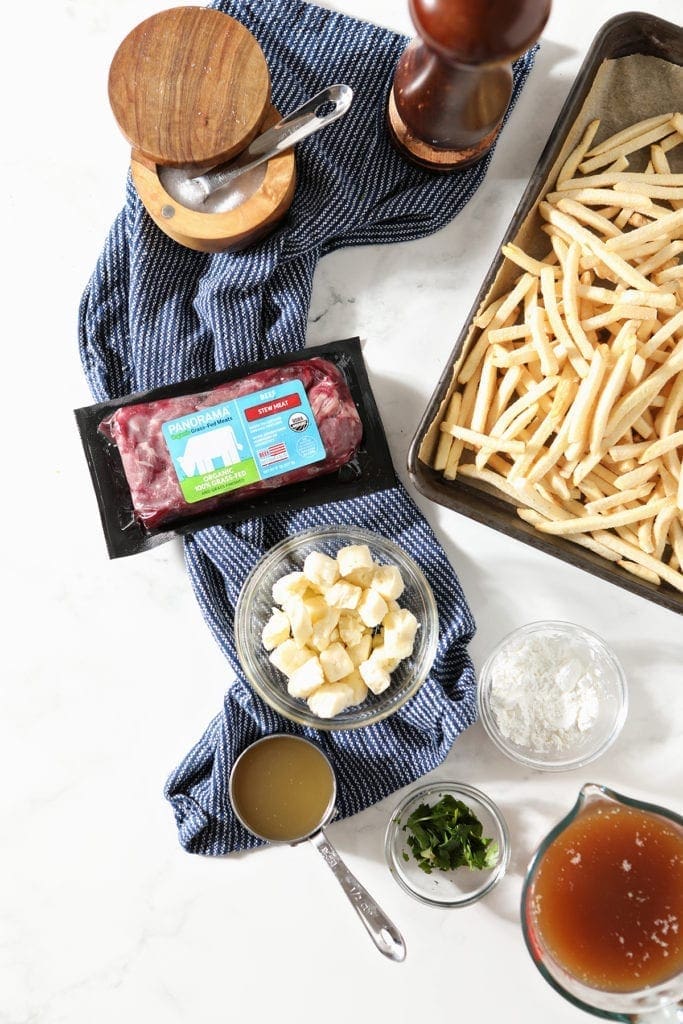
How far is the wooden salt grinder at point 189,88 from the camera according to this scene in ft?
6.39

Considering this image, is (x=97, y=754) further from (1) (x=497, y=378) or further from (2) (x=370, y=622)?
(1) (x=497, y=378)

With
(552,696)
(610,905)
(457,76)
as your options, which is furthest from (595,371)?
(610,905)

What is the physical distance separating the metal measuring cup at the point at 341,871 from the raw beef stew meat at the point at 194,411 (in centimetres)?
61

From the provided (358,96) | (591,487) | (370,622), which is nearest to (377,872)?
(370,622)

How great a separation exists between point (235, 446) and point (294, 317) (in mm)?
369

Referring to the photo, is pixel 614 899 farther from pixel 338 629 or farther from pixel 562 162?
pixel 562 162

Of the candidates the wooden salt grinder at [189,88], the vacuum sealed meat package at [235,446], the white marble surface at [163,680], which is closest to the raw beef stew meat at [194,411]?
the vacuum sealed meat package at [235,446]

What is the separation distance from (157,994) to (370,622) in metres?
1.16

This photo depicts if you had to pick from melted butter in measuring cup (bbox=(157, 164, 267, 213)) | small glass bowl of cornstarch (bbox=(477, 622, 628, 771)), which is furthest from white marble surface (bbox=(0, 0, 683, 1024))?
melted butter in measuring cup (bbox=(157, 164, 267, 213))

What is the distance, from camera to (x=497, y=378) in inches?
80.6

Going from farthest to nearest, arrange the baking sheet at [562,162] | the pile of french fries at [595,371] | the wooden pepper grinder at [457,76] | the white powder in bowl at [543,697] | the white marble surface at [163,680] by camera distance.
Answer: the white marble surface at [163,680] < the white powder in bowl at [543,697] < the baking sheet at [562,162] < the pile of french fries at [595,371] < the wooden pepper grinder at [457,76]

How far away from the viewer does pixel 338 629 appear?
6.84ft

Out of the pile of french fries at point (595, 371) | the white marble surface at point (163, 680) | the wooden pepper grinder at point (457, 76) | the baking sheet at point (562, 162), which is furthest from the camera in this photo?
the white marble surface at point (163, 680)

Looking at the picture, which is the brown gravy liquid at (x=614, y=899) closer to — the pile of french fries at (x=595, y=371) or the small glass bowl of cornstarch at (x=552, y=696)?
the small glass bowl of cornstarch at (x=552, y=696)
